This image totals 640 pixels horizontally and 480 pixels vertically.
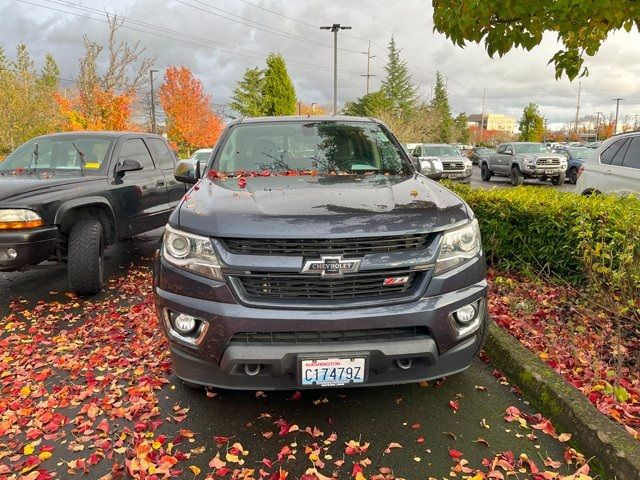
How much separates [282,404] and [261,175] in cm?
169

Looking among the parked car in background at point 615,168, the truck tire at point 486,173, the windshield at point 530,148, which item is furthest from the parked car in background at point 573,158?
the parked car in background at point 615,168

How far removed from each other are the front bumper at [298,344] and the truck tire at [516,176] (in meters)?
19.0

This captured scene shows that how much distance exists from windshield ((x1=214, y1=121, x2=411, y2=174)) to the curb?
1.58 m

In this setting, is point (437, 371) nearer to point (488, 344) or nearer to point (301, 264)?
point (301, 264)

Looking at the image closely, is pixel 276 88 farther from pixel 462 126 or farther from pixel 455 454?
pixel 462 126

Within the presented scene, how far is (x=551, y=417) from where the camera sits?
282 cm

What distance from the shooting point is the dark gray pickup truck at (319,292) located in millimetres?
2447

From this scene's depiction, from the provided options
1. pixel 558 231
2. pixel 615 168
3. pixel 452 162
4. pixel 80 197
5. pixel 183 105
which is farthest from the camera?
pixel 183 105

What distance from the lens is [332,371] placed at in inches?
96.7

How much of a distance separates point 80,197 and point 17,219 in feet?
2.30

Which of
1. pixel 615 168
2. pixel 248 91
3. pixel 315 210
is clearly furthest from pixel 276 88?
pixel 315 210

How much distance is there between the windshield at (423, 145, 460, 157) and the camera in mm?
19922

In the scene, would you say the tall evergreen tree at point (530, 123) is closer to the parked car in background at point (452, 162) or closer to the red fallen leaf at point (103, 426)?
the parked car in background at point (452, 162)

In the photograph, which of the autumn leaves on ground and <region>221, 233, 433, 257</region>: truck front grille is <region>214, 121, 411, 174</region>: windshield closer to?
<region>221, 233, 433, 257</region>: truck front grille
